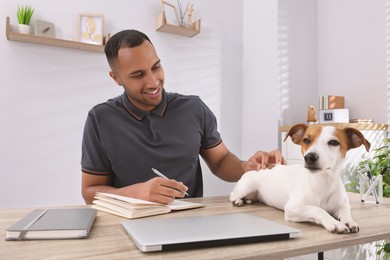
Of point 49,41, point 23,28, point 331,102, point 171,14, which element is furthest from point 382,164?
point 23,28

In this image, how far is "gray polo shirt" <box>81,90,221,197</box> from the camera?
1.45m

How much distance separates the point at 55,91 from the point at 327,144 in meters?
2.40

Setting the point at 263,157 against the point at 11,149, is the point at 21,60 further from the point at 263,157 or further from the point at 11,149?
the point at 263,157

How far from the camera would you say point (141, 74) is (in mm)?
1429

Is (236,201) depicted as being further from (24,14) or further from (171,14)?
(171,14)

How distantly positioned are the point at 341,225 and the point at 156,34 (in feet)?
9.04

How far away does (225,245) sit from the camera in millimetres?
619

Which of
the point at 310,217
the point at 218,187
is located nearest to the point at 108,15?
the point at 218,187

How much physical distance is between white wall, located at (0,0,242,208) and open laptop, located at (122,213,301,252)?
7.24 feet

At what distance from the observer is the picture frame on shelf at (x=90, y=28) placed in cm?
279

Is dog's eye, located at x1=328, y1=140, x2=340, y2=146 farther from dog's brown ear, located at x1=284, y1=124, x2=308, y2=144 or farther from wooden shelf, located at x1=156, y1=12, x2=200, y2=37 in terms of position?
wooden shelf, located at x1=156, y1=12, x2=200, y2=37

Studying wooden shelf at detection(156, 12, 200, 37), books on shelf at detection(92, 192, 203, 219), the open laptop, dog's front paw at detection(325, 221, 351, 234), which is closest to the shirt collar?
books on shelf at detection(92, 192, 203, 219)

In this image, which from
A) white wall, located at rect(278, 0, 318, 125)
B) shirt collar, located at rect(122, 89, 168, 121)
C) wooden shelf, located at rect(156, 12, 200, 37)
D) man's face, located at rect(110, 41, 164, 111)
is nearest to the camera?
man's face, located at rect(110, 41, 164, 111)

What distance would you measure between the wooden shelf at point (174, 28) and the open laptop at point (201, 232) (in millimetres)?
2536
